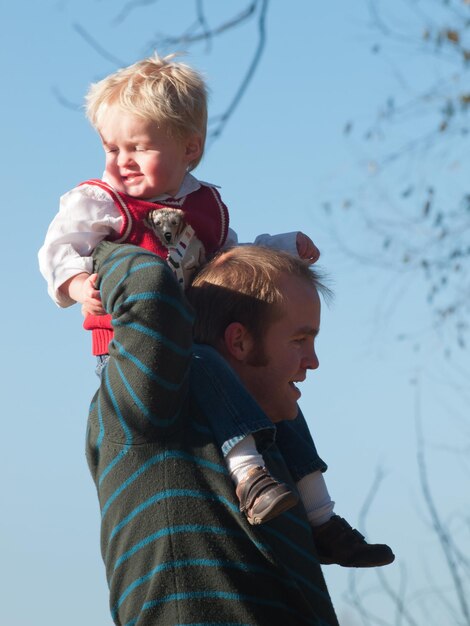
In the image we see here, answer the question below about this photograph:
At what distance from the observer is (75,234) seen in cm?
281

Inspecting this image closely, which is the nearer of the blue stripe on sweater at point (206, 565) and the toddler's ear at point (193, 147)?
the blue stripe on sweater at point (206, 565)

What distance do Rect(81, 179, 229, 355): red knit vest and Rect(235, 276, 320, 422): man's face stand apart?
0.36m

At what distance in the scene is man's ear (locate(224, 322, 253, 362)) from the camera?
2674mm

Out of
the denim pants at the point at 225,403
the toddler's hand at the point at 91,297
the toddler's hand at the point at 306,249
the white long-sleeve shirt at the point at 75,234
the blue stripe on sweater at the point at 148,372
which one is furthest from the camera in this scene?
the toddler's hand at the point at 306,249

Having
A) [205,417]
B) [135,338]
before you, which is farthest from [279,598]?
[135,338]

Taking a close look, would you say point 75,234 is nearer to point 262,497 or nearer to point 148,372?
point 148,372

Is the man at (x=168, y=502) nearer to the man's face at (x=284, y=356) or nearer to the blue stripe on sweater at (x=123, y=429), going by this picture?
the blue stripe on sweater at (x=123, y=429)

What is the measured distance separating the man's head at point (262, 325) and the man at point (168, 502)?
0.17 m

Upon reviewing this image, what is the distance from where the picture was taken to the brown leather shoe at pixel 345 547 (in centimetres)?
283

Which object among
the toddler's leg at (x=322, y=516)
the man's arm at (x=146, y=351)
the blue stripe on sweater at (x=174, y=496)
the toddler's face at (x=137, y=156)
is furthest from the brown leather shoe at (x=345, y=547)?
the toddler's face at (x=137, y=156)

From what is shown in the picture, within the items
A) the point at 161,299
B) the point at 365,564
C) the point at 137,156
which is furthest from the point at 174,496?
the point at 137,156

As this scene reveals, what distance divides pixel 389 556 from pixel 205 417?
0.67 meters

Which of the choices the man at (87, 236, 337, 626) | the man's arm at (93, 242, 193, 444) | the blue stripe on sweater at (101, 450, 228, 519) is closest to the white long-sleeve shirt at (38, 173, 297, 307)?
the man at (87, 236, 337, 626)

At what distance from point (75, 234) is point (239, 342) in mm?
482
